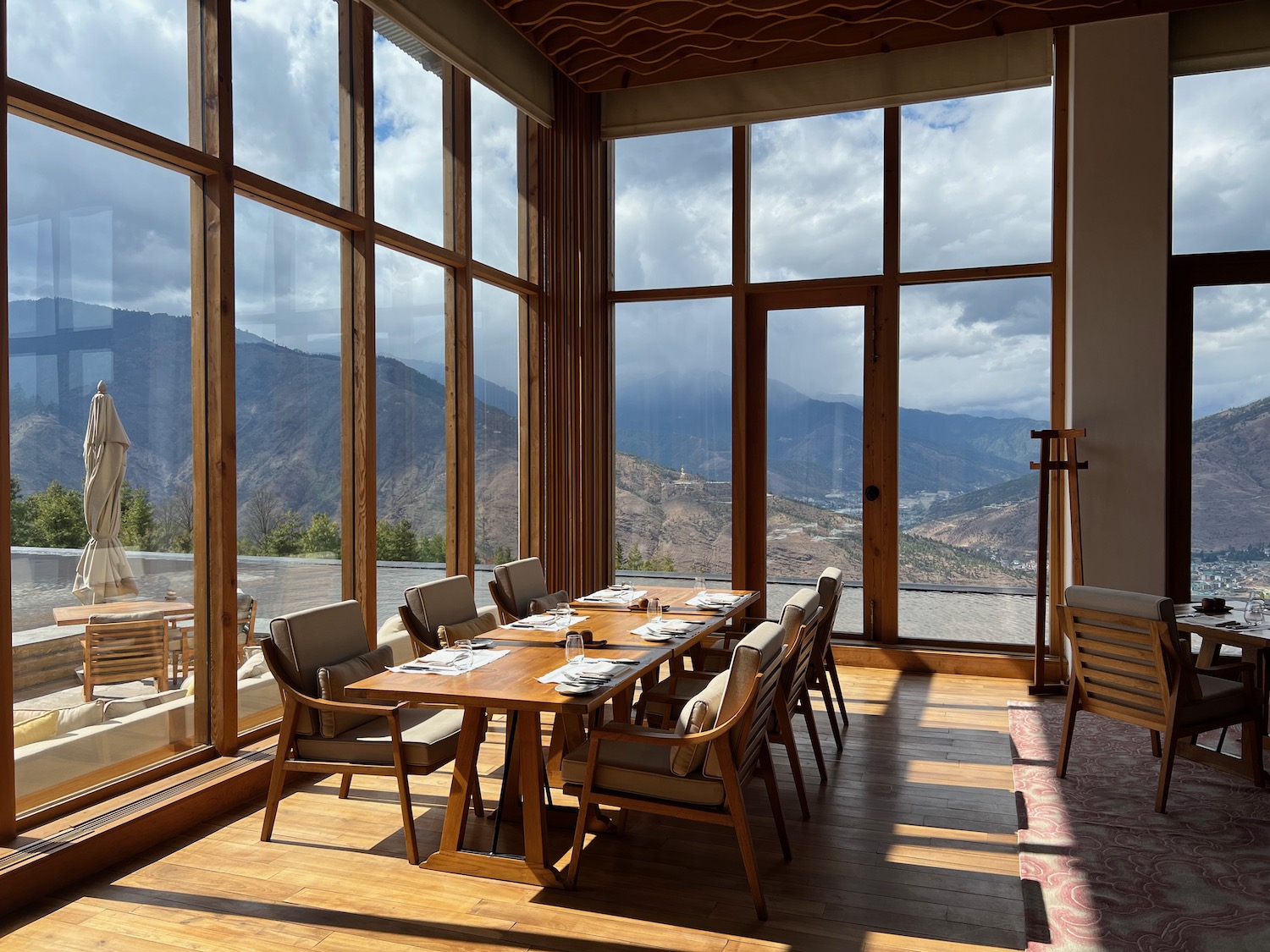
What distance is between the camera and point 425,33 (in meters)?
5.70

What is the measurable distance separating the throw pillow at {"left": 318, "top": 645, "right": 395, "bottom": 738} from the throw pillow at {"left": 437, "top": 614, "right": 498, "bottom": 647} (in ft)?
1.79

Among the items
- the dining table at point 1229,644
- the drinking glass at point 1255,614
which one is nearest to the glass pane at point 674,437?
the dining table at point 1229,644

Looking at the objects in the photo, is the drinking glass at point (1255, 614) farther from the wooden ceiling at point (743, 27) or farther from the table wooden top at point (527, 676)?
the wooden ceiling at point (743, 27)

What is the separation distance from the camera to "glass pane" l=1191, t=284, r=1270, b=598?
6.74m

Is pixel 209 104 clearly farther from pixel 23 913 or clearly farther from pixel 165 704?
pixel 23 913

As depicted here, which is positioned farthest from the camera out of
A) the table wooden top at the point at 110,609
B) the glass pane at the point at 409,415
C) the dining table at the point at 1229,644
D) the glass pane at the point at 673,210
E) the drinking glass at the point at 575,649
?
the glass pane at the point at 673,210

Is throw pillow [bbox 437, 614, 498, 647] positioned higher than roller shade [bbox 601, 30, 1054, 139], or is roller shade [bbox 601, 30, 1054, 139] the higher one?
roller shade [bbox 601, 30, 1054, 139]

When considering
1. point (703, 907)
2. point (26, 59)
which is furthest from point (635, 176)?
point (703, 907)

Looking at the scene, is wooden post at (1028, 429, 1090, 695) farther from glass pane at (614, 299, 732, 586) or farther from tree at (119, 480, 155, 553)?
tree at (119, 480, 155, 553)

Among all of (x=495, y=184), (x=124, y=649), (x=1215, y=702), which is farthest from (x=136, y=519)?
(x=1215, y=702)

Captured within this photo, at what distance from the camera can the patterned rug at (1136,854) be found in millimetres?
3086

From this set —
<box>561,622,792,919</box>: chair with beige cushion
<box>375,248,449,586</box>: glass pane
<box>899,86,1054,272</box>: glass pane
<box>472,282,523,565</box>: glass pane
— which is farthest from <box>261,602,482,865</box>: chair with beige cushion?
<box>899,86,1054,272</box>: glass pane

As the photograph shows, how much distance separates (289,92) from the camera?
4965mm

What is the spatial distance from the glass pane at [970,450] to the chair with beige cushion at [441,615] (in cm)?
397
